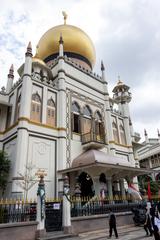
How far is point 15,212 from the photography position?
800cm

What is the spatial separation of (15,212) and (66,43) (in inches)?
669

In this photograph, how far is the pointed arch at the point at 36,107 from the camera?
556 inches

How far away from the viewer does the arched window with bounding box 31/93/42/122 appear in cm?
1412

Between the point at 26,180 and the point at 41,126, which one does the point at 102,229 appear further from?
the point at 41,126

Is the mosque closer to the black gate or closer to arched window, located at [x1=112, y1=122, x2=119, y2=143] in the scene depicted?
arched window, located at [x1=112, y1=122, x2=119, y2=143]

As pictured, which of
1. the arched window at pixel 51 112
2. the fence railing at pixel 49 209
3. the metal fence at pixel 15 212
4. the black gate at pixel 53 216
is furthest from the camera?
the arched window at pixel 51 112

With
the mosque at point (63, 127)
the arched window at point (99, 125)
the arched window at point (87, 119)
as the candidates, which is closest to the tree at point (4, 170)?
the mosque at point (63, 127)

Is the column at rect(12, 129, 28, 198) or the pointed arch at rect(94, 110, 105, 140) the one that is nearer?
the column at rect(12, 129, 28, 198)

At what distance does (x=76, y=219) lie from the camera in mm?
9203

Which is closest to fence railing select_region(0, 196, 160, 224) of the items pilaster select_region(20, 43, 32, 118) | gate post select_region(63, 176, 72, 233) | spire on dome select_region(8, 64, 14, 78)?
gate post select_region(63, 176, 72, 233)

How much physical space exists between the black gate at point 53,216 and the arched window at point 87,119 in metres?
8.15

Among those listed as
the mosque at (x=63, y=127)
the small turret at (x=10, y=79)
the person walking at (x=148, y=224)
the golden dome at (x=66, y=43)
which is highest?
the golden dome at (x=66, y=43)

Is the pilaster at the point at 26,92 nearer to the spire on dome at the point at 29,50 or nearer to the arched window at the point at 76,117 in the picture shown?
the spire on dome at the point at 29,50

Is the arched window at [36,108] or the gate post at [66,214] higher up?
the arched window at [36,108]
